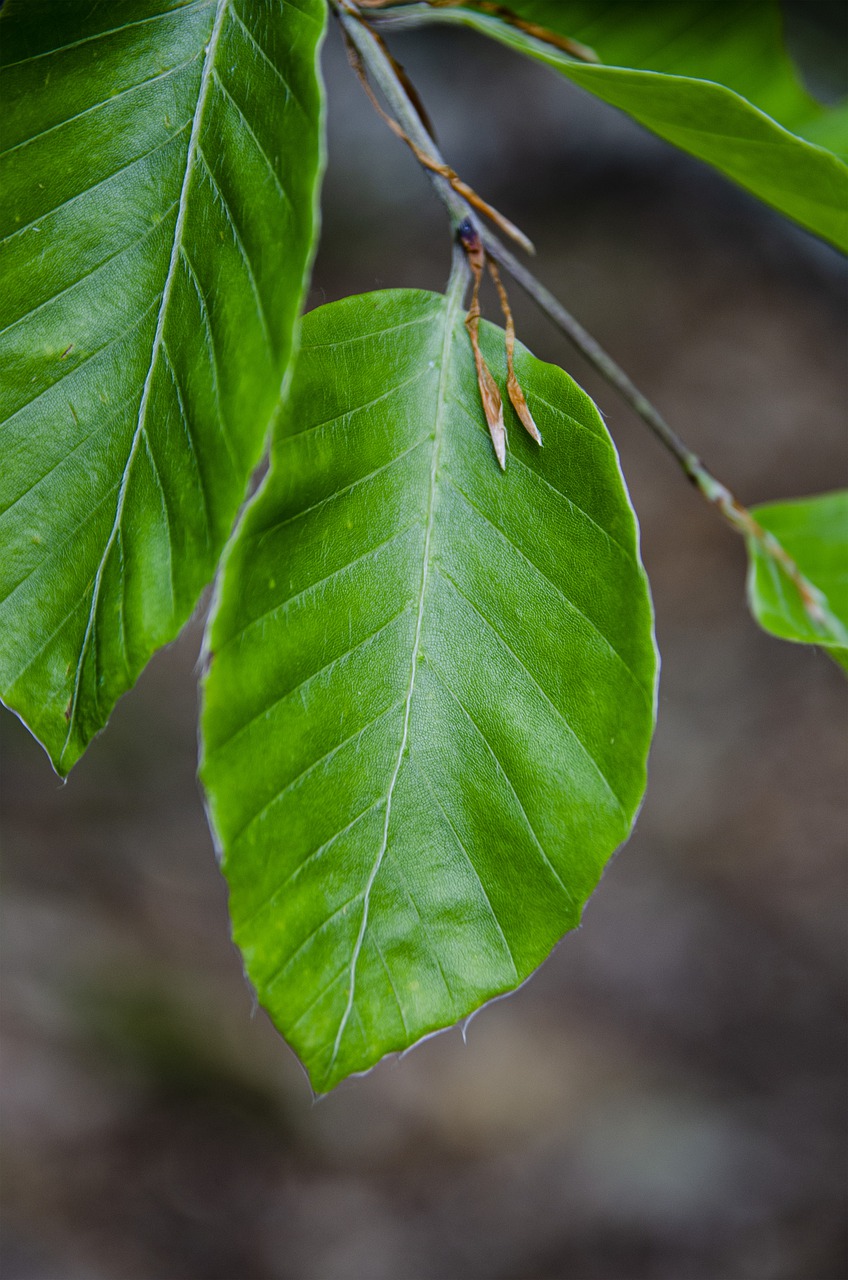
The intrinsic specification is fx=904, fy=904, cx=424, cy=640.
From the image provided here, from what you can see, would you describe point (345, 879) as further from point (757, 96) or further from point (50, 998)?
point (50, 998)

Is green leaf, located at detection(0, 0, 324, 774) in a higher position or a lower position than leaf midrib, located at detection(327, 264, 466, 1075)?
higher

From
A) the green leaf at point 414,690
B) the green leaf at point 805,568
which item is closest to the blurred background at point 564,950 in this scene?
the green leaf at point 805,568

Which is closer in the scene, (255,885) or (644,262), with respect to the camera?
(255,885)

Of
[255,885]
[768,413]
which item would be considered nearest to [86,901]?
[255,885]

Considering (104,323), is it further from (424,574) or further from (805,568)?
(805,568)

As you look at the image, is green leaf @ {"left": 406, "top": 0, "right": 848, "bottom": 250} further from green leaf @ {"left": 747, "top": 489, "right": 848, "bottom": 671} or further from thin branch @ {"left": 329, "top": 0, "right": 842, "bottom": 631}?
green leaf @ {"left": 747, "top": 489, "right": 848, "bottom": 671}

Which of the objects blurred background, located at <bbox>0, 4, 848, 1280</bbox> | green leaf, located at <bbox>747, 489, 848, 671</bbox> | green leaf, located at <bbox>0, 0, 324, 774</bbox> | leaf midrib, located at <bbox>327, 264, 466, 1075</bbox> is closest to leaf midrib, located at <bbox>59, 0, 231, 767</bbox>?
green leaf, located at <bbox>0, 0, 324, 774</bbox>

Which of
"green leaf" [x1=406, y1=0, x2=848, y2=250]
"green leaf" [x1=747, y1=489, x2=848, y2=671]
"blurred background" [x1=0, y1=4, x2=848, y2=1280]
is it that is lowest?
"blurred background" [x1=0, y1=4, x2=848, y2=1280]
